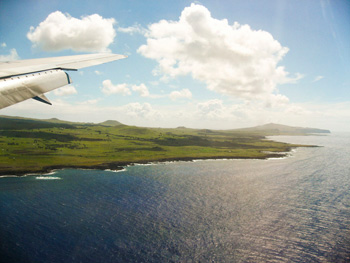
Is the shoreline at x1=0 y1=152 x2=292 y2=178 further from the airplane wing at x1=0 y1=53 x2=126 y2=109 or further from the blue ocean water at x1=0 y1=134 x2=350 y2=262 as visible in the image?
the airplane wing at x1=0 y1=53 x2=126 y2=109

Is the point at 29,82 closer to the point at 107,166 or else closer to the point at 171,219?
the point at 171,219

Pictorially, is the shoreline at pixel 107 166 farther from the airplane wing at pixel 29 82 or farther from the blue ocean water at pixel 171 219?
the airplane wing at pixel 29 82

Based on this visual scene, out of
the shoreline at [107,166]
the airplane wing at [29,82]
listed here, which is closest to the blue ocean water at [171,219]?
the shoreline at [107,166]

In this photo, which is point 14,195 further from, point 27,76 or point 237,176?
point 237,176

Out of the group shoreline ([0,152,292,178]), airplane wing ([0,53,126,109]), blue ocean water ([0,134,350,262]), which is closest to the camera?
airplane wing ([0,53,126,109])

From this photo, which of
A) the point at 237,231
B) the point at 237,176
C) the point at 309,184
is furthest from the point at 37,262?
the point at 309,184

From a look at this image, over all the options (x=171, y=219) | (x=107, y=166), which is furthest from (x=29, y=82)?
(x=107, y=166)

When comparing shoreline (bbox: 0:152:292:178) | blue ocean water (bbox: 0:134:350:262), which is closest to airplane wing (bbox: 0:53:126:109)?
blue ocean water (bbox: 0:134:350:262)

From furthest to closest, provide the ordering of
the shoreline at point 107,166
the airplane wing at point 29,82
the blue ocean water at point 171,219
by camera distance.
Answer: the shoreline at point 107,166 < the blue ocean water at point 171,219 < the airplane wing at point 29,82
